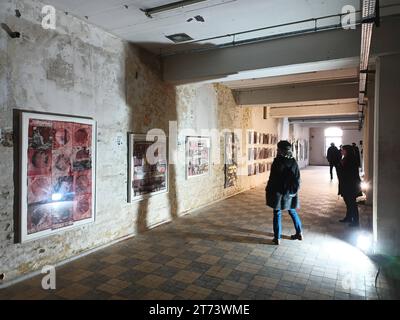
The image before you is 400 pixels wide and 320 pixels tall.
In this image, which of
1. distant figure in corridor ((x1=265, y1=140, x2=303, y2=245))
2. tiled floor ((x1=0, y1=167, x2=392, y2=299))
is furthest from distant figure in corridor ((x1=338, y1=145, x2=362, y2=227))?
distant figure in corridor ((x1=265, y1=140, x2=303, y2=245))

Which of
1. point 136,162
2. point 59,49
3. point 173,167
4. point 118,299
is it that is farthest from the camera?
point 173,167

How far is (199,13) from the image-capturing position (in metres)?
3.89

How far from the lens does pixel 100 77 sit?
4414 mm

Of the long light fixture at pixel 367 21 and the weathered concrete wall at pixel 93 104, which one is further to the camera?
the weathered concrete wall at pixel 93 104

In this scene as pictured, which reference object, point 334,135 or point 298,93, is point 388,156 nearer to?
point 298,93

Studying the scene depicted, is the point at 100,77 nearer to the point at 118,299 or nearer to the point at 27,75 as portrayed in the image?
the point at 27,75

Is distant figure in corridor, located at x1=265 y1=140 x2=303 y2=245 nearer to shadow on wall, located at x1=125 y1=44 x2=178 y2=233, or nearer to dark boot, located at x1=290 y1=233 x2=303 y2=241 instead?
dark boot, located at x1=290 y1=233 x2=303 y2=241

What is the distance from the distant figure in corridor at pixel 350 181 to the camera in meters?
5.39

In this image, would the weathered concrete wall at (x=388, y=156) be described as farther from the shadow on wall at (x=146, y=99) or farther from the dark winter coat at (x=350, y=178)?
the shadow on wall at (x=146, y=99)

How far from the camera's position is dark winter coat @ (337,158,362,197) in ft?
17.7

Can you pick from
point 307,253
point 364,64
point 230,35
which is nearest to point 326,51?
point 364,64

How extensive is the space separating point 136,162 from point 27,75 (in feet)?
7.09

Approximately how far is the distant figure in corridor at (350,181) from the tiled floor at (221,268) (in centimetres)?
32

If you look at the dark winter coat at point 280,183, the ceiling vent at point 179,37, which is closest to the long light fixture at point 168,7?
the ceiling vent at point 179,37
